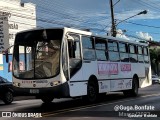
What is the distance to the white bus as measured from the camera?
15.2m

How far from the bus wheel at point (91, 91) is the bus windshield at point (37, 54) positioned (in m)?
2.51

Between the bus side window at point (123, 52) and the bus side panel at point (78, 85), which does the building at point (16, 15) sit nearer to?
the bus side window at point (123, 52)

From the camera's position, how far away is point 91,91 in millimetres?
17438

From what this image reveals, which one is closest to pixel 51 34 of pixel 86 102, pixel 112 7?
pixel 86 102

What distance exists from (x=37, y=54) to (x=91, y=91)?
3.10 meters

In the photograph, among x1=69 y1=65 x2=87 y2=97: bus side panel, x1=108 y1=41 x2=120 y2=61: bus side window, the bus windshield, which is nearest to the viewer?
the bus windshield

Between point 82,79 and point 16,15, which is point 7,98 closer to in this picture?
point 82,79

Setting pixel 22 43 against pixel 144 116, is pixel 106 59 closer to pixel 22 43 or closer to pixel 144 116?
pixel 22 43

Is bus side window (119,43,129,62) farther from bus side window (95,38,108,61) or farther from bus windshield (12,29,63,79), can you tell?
bus windshield (12,29,63,79)

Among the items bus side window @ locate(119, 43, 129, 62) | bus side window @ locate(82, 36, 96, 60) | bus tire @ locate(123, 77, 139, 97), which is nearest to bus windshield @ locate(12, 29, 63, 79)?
bus side window @ locate(82, 36, 96, 60)

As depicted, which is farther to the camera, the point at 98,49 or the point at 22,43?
the point at 98,49

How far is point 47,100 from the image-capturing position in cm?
1847

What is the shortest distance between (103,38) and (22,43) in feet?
14.8

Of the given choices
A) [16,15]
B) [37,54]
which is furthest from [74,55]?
[16,15]
